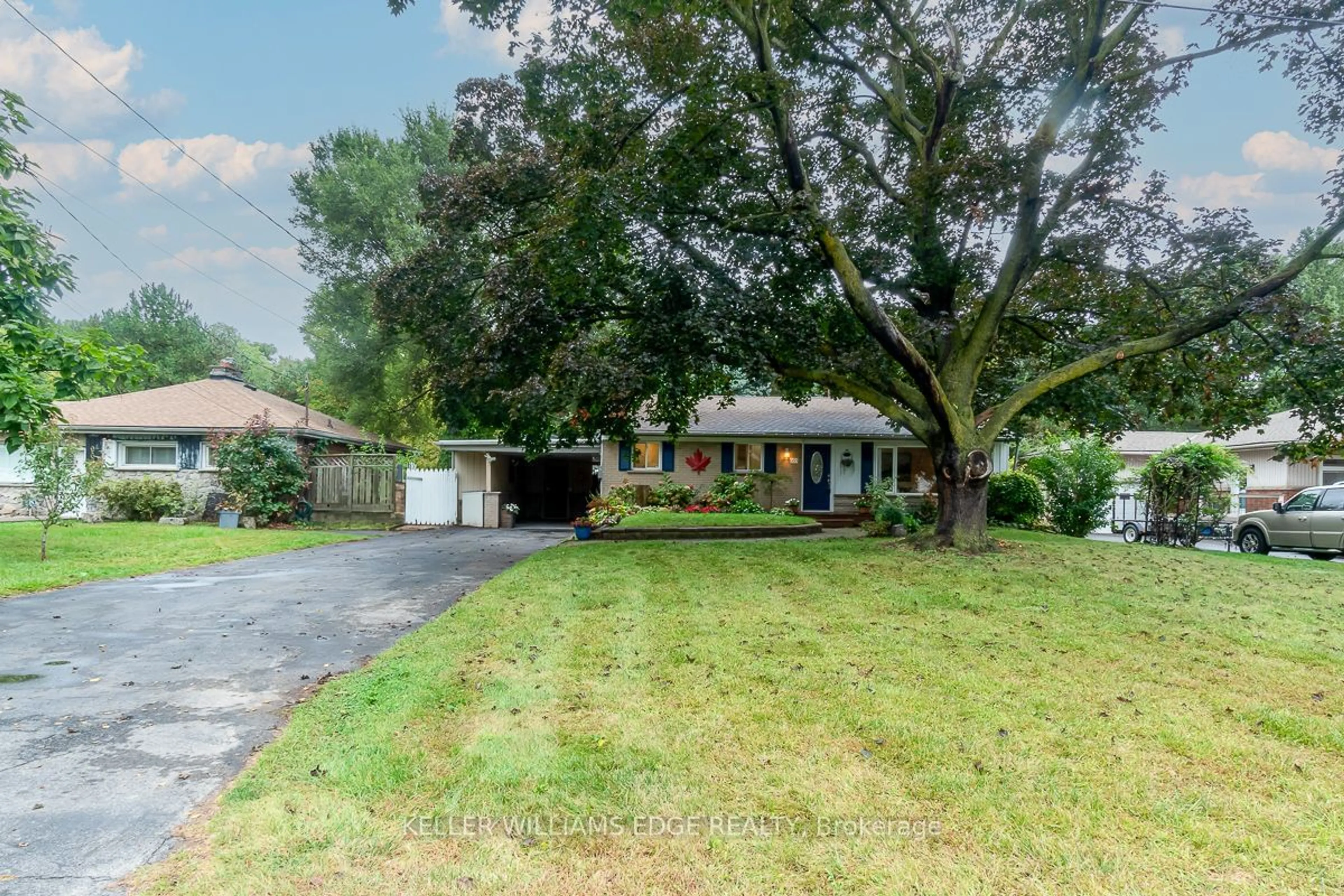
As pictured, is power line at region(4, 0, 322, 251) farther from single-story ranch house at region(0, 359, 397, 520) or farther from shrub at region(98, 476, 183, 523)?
shrub at region(98, 476, 183, 523)

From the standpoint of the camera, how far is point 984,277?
42.3 feet

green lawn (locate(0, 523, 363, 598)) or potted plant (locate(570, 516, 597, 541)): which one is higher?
potted plant (locate(570, 516, 597, 541))

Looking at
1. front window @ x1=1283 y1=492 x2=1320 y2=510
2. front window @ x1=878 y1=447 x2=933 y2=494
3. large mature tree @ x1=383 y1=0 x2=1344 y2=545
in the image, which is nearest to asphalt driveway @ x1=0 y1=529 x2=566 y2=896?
large mature tree @ x1=383 y1=0 x2=1344 y2=545

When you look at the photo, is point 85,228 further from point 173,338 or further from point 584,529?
point 173,338

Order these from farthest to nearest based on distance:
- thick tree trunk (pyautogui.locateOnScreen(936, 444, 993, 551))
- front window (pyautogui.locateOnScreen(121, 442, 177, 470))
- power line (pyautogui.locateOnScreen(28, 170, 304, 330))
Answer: front window (pyautogui.locateOnScreen(121, 442, 177, 470)), power line (pyautogui.locateOnScreen(28, 170, 304, 330)), thick tree trunk (pyautogui.locateOnScreen(936, 444, 993, 551))

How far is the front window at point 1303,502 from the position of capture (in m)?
13.2

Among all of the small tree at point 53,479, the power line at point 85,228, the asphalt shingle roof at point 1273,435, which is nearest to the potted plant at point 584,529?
the small tree at point 53,479

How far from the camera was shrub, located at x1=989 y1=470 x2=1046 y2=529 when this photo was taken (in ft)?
55.2

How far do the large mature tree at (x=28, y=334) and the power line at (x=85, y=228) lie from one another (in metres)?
0.77

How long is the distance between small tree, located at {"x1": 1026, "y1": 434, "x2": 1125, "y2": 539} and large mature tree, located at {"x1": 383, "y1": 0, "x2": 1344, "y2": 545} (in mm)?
3713

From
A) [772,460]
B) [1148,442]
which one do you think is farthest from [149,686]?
[1148,442]

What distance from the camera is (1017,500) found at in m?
16.9

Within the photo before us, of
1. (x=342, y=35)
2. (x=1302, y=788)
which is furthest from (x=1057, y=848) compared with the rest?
(x=342, y=35)

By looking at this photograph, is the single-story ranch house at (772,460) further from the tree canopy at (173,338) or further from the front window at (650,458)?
the tree canopy at (173,338)
